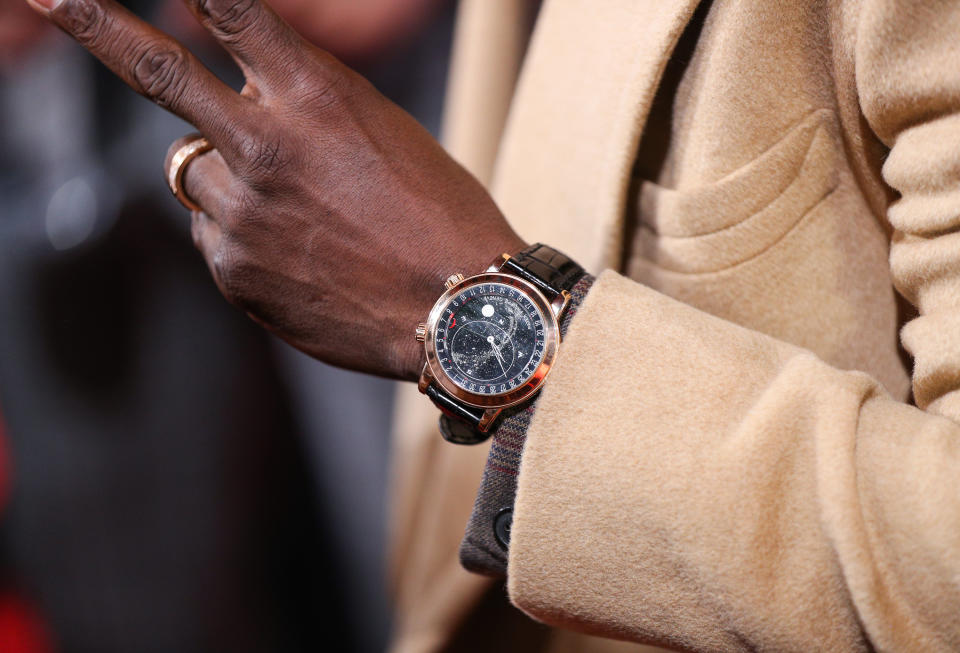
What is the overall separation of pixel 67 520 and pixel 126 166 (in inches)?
26.3

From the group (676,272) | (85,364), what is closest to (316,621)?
(85,364)

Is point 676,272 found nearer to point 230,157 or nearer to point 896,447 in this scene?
point 896,447

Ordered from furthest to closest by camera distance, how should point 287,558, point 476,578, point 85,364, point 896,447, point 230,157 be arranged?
point 287,558, point 85,364, point 476,578, point 230,157, point 896,447

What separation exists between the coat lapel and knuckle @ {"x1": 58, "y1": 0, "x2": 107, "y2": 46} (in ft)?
1.18

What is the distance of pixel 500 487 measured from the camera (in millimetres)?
412

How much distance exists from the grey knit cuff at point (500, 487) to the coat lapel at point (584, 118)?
0.38 ft

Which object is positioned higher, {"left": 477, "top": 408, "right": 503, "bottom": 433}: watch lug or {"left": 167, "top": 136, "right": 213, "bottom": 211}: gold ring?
{"left": 167, "top": 136, "right": 213, "bottom": 211}: gold ring

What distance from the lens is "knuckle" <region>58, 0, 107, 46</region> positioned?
428 mm

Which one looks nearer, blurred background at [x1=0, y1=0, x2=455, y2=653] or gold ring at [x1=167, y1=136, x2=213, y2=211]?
gold ring at [x1=167, y1=136, x2=213, y2=211]

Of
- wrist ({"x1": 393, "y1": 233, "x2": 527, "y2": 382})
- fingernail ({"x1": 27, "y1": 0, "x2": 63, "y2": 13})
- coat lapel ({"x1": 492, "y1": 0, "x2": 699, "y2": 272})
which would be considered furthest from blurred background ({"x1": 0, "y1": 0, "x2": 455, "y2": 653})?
wrist ({"x1": 393, "y1": 233, "x2": 527, "y2": 382})

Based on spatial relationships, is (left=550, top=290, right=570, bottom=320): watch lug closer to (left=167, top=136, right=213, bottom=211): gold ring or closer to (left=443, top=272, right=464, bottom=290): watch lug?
(left=443, top=272, right=464, bottom=290): watch lug

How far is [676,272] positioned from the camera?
1.67 feet

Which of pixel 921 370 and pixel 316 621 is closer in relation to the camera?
pixel 921 370

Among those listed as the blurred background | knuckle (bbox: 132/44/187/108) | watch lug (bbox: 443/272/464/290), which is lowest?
the blurred background
